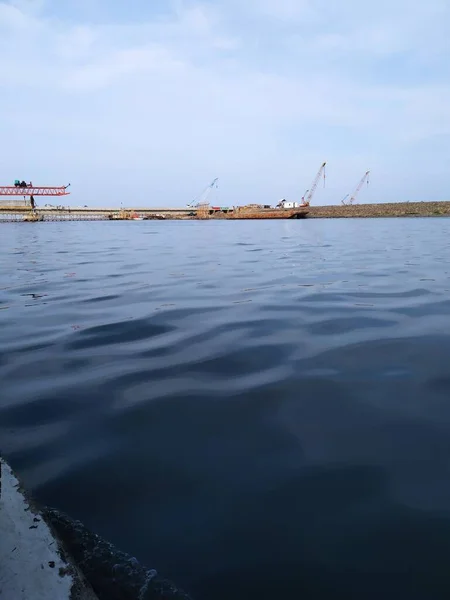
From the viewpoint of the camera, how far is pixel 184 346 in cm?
411

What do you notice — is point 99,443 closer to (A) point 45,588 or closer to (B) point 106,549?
(B) point 106,549

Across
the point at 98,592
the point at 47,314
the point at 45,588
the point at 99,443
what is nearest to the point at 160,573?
the point at 98,592

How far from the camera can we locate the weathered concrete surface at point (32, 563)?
1.18 meters

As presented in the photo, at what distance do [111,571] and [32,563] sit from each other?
1.12 feet

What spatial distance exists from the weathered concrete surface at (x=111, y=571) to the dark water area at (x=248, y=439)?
0.05 meters

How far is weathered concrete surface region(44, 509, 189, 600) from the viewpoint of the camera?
143cm

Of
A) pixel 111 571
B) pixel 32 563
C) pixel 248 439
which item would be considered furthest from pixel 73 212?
pixel 32 563

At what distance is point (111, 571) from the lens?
1516 millimetres

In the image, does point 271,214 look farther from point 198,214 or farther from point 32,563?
point 32,563

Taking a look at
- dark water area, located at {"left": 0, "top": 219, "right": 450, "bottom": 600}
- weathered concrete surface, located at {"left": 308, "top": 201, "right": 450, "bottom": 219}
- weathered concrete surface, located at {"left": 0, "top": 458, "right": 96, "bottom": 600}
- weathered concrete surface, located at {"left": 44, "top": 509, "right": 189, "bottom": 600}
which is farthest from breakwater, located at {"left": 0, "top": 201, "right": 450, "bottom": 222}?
weathered concrete surface, located at {"left": 0, "top": 458, "right": 96, "bottom": 600}

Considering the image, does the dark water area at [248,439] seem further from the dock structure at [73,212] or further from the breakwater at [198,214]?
the dock structure at [73,212]

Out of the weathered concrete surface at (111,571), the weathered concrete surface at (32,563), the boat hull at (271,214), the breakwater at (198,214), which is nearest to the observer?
the weathered concrete surface at (32,563)

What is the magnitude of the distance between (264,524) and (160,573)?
0.47 meters

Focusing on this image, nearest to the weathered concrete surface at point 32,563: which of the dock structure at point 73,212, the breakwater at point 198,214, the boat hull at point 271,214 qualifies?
the boat hull at point 271,214
